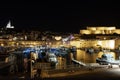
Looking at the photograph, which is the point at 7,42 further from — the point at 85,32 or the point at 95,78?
the point at 95,78

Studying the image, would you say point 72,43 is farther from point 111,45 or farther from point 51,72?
point 51,72

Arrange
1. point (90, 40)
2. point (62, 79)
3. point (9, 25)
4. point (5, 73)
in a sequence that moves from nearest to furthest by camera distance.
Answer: point (62, 79)
point (5, 73)
point (90, 40)
point (9, 25)

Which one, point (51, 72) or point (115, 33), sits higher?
point (115, 33)

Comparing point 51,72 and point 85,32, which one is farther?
point 85,32

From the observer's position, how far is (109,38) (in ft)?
174

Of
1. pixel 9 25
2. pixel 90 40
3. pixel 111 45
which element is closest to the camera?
pixel 111 45

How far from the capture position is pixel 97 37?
5469cm

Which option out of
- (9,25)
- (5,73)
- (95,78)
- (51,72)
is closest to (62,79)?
(95,78)

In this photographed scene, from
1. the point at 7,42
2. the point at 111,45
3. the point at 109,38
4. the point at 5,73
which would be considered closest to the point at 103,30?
the point at 109,38

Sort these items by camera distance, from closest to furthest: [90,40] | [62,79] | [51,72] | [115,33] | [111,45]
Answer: [62,79], [51,72], [111,45], [90,40], [115,33]

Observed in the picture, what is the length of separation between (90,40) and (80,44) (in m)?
1.46

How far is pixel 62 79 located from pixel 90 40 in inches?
1629

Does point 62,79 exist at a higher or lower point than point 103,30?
lower

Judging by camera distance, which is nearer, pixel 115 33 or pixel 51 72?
pixel 51 72
